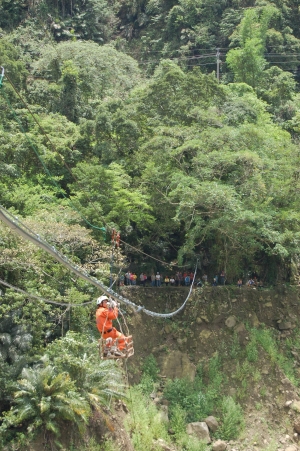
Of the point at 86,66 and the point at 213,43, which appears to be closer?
the point at 86,66

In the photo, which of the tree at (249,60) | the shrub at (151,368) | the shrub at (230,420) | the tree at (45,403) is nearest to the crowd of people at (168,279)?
the shrub at (151,368)

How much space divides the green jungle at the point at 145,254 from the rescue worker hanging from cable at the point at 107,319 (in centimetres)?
306

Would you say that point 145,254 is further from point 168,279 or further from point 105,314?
point 105,314

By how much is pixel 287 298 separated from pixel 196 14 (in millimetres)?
32699

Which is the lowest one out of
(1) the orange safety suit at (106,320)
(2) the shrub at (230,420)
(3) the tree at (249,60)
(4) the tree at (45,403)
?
(2) the shrub at (230,420)

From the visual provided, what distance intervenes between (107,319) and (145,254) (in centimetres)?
978

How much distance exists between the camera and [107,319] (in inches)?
512

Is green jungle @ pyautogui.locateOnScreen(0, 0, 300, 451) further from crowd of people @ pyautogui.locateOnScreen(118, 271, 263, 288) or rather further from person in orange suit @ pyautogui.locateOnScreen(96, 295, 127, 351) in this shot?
person in orange suit @ pyautogui.locateOnScreen(96, 295, 127, 351)

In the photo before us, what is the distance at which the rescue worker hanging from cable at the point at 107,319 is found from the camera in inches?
509

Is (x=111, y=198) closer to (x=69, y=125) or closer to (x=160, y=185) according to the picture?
(x=160, y=185)

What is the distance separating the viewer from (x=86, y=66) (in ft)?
124

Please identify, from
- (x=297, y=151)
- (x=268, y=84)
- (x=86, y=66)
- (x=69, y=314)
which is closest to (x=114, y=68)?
(x=86, y=66)

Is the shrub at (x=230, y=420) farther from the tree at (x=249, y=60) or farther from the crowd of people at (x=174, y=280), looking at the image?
the tree at (x=249, y=60)

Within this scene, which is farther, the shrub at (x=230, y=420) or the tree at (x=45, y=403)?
the shrub at (x=230, y=420)
